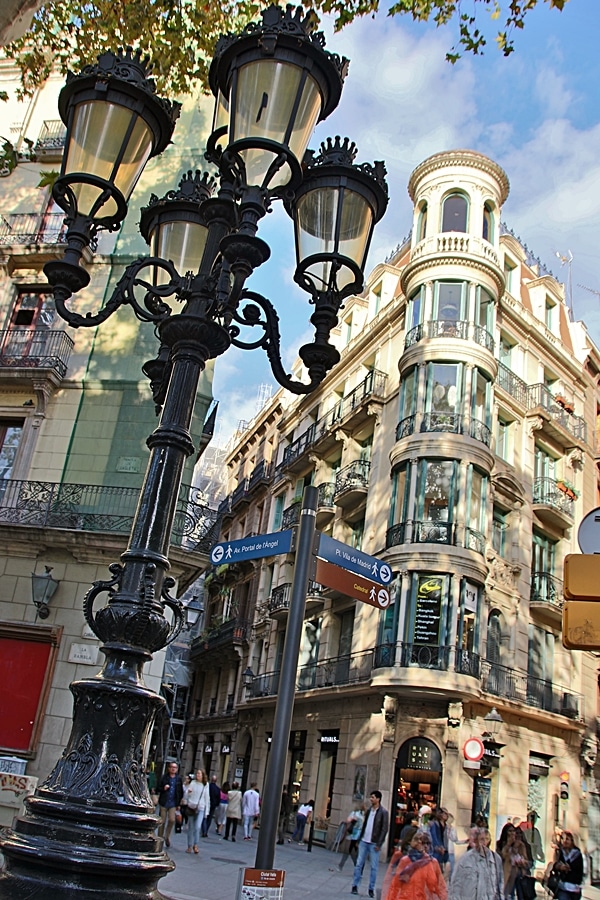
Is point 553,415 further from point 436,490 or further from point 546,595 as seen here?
point 436,490

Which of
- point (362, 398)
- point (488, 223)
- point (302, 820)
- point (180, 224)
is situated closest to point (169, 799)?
point (302, 820)

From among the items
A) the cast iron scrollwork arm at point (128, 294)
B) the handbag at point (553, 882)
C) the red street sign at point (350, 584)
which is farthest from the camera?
the handbag at point (553, 882)

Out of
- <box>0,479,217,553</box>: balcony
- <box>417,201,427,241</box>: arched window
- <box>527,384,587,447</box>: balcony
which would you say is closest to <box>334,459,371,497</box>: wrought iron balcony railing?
<box>527,384,587,447</box>: balcony

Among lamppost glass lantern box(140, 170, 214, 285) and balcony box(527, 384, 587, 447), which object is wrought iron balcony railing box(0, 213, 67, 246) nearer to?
lamppost glass lantern box(140, 170, 214, 285)

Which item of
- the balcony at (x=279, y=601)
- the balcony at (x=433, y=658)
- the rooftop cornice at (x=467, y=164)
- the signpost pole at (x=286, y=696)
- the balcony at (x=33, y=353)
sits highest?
the rooftop cornice at (x=467, y=164)

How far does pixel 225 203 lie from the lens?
15.8 feet

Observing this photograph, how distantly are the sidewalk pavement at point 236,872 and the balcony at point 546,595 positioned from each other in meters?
7.91

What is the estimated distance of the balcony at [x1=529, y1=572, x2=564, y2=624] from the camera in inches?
950

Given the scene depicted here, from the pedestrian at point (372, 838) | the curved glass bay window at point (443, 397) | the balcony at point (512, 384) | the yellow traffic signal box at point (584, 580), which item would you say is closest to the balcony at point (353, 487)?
the curved glass bay window at point (443, 397)

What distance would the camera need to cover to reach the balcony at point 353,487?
25.6 meters

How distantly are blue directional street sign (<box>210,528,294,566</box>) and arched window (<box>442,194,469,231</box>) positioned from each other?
21619 millimetres

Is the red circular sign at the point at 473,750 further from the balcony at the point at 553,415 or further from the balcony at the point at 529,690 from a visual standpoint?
the balcony at the point at 553,415

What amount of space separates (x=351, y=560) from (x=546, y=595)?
20955mm

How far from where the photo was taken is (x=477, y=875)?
751cm
